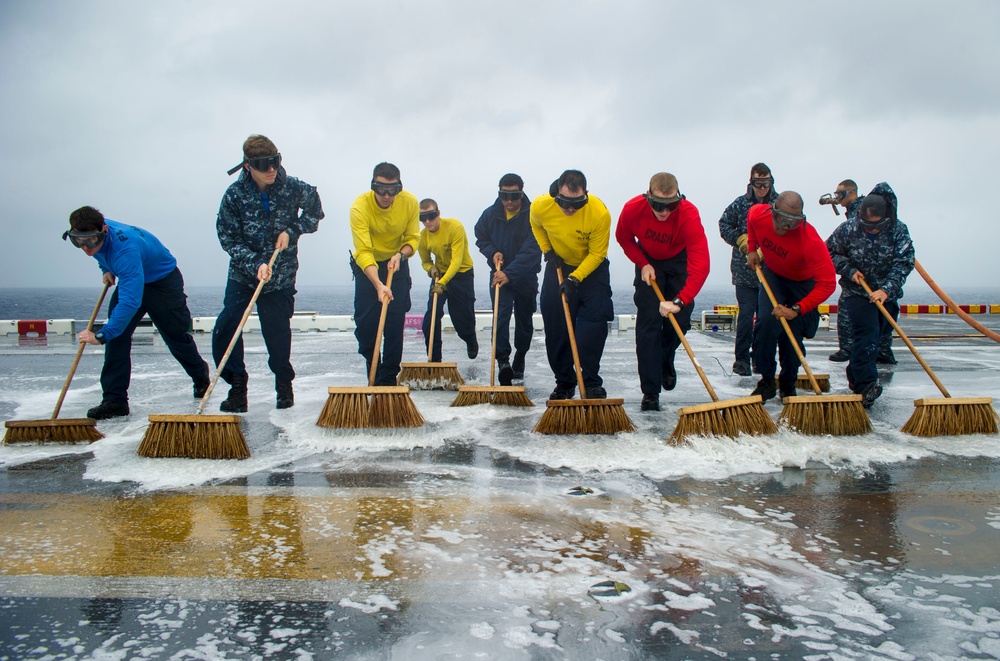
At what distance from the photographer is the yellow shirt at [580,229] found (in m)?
5.14

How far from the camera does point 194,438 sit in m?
3.62

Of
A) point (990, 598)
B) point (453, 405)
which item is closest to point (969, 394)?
point (453, 405)

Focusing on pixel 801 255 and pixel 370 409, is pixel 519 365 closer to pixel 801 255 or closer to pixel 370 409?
pixel 801 255

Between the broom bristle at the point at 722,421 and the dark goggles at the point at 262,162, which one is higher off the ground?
the dark goggles at the point at 262,162

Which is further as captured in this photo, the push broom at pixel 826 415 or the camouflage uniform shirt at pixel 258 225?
the camouflage uniform shirt at pixel 258 225

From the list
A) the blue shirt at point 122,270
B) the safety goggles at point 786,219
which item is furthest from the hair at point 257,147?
the safety goggles at point 786,219

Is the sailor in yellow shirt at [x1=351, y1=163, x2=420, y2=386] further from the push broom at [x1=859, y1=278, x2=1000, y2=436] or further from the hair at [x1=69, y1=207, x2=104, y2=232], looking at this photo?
the push broom at [x1=859, y1=278, x2=1000, y2=436]

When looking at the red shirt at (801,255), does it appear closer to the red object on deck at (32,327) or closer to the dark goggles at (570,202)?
the dark goggles at (570,202)

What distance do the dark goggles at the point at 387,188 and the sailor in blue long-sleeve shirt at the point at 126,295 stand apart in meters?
1.56

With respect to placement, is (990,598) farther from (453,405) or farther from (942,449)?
(453,405)

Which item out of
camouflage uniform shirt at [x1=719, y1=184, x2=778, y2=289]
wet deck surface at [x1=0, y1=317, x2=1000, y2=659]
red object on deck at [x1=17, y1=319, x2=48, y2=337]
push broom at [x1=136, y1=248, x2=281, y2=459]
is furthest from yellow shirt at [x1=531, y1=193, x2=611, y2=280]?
red object on deck at [x1=17, y1=319, x2=48, y2=337]

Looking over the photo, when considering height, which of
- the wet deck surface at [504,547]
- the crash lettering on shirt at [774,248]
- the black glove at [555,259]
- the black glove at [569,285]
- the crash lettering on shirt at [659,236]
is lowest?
the wet deck surface at [504,547]

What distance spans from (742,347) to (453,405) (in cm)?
354

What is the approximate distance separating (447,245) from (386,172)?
231 cm
